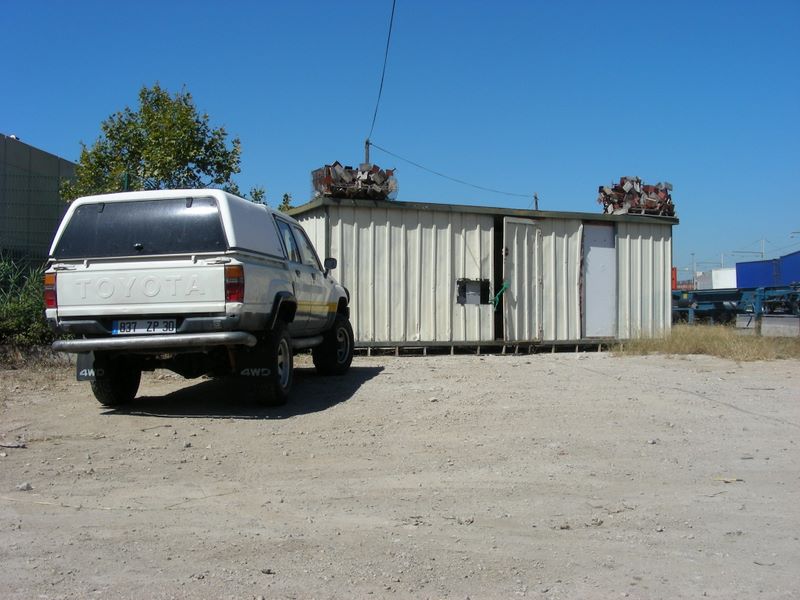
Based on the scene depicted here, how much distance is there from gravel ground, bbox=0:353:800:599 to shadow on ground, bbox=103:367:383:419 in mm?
55

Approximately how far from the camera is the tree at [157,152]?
14695 mm

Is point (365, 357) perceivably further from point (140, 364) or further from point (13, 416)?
point (13, 416)

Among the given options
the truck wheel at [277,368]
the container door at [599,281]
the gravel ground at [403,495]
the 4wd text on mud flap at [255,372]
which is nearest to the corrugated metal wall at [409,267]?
the container door at [599,281]

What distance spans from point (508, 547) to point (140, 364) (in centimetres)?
489

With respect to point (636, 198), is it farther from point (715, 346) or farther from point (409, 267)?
point (409, 267)

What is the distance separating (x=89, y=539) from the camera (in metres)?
3.93

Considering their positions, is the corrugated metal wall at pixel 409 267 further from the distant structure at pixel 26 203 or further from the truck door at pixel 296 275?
the distant structure at pixel 26 203

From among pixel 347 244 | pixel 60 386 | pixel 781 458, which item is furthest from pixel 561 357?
pixel 60 386

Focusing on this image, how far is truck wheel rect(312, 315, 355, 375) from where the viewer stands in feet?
31.4

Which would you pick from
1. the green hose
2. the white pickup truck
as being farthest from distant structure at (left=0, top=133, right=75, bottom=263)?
the green hose

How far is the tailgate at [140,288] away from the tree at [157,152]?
7.96 metres

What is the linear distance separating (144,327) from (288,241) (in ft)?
7.36

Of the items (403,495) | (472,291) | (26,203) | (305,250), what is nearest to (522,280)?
(472,291)

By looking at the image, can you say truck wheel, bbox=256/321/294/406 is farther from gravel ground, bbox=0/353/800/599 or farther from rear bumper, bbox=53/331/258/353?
rear bumper, bbox=53/331/258/353
